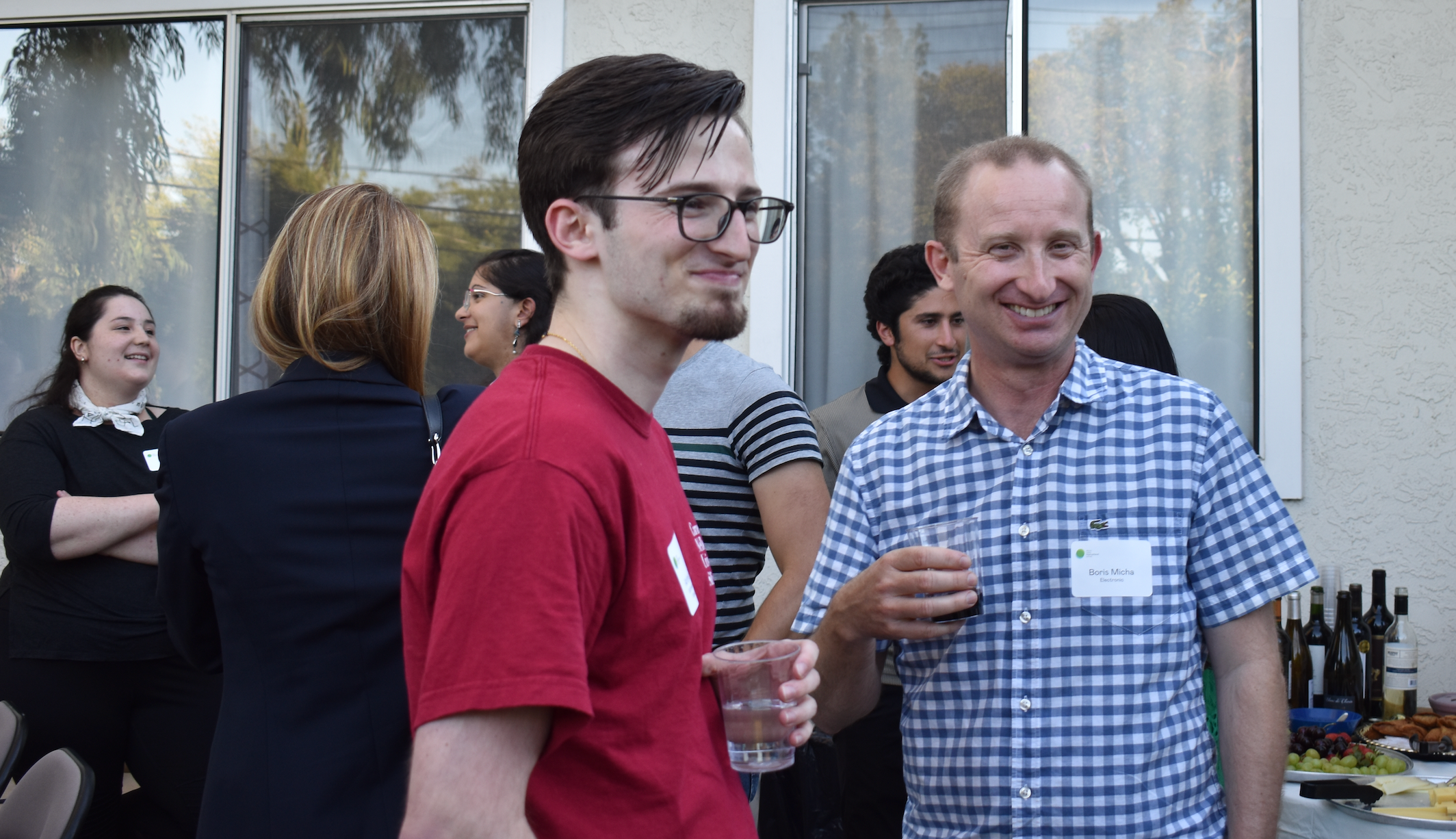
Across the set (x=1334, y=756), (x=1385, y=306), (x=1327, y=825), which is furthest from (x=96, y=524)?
(x=1385, y=306)

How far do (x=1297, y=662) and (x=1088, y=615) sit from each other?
2.04 m

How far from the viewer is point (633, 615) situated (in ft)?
3.01

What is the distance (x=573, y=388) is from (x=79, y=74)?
191 inches

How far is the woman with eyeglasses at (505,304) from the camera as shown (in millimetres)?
2977

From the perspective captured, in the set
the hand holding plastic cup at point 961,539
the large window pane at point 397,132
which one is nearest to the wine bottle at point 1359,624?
the hand holding plastic cup at point 961,539

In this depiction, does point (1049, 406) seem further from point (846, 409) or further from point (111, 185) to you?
point (111, 185)

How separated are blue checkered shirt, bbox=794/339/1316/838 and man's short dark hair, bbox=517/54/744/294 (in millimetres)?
796

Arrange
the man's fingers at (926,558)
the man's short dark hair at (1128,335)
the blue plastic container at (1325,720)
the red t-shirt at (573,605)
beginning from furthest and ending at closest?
the blue plastic container at (1325,720) < the man's short dark hair at (1128,335) < the man's fingers at (926,558) < the red t-shirt at (573,605)

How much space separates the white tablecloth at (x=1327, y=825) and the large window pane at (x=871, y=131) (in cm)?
217

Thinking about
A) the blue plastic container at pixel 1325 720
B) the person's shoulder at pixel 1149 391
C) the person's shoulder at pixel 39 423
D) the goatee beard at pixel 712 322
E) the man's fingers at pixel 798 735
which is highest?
the goatee beard at pixel 712 322

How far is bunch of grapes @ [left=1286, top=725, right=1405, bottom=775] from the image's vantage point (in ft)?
7.47

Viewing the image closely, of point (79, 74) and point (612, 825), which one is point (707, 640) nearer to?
point (612, 825)

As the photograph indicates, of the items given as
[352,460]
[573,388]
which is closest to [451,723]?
[573,388]

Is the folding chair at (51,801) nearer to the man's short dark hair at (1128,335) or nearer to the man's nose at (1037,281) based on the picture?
the man's nose at (1037,281)
